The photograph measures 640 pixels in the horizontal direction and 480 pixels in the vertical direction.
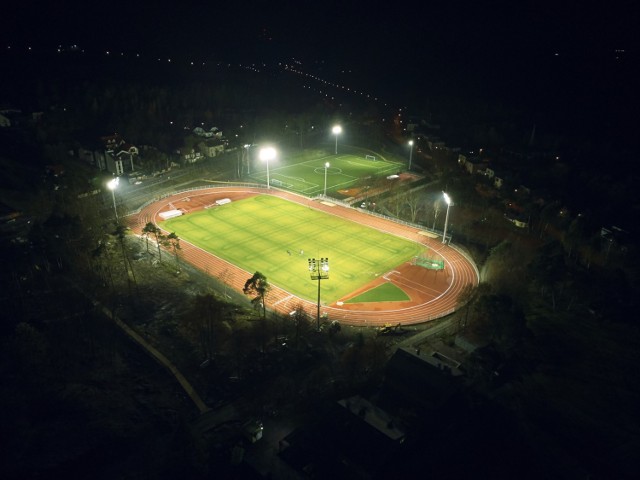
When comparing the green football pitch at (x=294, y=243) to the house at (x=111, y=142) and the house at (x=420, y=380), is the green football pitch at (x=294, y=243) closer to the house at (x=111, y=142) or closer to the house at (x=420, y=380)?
the house at (x=420, y=380)

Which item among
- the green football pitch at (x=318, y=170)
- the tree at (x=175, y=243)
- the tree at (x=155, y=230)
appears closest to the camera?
the tree at (x=155, y=230)

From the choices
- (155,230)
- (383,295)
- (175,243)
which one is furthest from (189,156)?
(383,295)

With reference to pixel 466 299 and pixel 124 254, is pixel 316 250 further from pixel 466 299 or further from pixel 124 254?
pixel 124 254

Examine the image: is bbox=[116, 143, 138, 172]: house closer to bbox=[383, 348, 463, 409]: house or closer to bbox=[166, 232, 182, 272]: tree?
bbox=[166, 232, 182, 272]: tree

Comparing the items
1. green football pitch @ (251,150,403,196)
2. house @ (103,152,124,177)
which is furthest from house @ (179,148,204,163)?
green football pitch @ (251,150,403,196)

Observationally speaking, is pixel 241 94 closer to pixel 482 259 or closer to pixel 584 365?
pixel 482 259

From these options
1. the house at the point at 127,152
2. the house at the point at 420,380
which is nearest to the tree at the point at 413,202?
the house at the point at 420,380

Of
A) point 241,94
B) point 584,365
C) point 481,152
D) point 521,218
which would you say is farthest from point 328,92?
point 584,365
